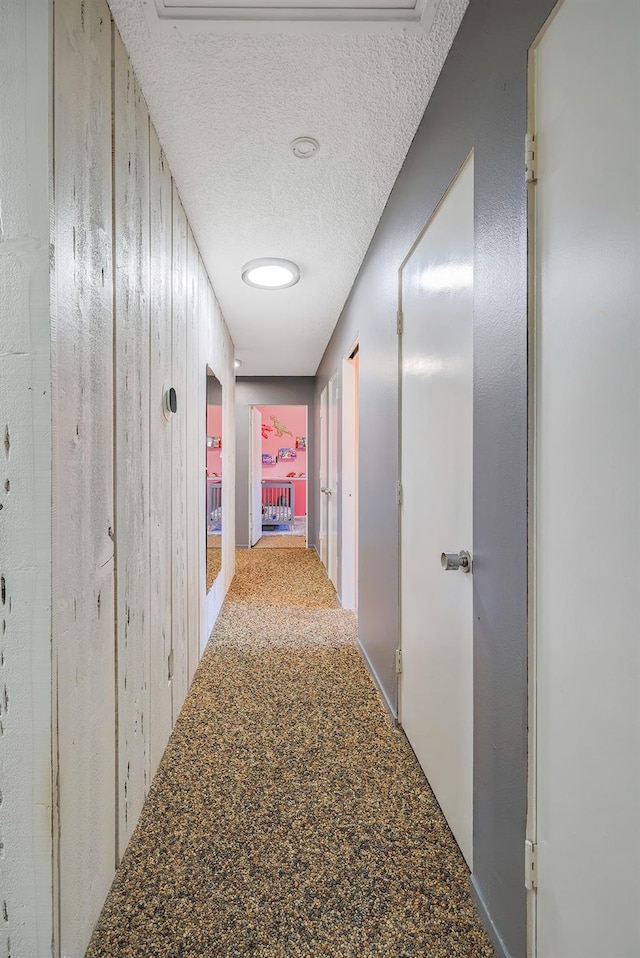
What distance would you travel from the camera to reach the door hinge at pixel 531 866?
98 centimetres

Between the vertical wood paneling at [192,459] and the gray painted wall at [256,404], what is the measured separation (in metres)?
4.18

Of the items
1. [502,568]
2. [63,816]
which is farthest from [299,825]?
[502,568]

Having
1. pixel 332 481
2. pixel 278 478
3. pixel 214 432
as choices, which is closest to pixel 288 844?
pixel 214 432

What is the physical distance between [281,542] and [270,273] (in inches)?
204

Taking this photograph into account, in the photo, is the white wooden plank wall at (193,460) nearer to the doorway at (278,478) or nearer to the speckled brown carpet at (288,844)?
the speckled brown carpet at (288,844)

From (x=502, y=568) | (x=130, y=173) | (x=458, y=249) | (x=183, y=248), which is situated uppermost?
(x=183, y=248)

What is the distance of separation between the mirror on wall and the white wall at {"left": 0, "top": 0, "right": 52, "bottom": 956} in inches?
88.8

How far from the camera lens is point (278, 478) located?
991 cm

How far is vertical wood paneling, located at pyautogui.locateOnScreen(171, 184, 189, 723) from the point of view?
7.07 feet

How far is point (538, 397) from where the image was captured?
3.24 feet

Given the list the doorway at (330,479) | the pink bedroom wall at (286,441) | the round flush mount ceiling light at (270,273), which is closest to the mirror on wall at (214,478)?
the round flush mount ceiling light at (270,273)

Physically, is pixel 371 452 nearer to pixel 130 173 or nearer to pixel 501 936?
pixel 130 173

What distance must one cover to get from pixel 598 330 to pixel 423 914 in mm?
1437

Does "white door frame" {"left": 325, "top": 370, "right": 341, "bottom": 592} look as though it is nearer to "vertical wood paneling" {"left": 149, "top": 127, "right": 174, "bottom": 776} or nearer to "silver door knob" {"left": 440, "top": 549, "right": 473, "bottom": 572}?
"vertical wood paneling" {"left": 149, "top": 127, "right": 174, "bottom": 776}
